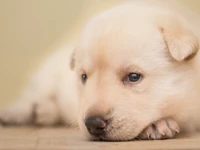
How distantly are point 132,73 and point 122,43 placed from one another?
0.14m

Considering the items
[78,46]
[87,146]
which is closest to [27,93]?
[78,46]

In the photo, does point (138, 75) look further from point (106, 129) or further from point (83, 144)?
point (83, 144)

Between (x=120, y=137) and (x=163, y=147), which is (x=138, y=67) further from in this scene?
(x=163, y=147)

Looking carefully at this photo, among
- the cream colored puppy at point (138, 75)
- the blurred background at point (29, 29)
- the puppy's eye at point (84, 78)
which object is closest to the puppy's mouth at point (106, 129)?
the cream colored puppy at point (138, 75)

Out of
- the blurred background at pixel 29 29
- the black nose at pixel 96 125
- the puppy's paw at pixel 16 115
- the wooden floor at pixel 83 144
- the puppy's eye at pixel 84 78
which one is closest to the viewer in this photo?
the wooden floor at pixel 83 144

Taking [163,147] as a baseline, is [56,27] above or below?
below

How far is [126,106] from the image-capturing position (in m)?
2.18

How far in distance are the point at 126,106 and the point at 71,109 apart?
926mm

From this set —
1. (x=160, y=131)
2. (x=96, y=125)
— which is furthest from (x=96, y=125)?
(x=160, y=131)

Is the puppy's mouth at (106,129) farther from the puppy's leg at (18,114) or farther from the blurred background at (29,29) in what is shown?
the blurred background at (29,29)

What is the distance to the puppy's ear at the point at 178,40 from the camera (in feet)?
7.38

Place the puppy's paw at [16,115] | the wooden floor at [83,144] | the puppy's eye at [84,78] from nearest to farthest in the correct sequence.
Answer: the wooden floor at [83,144], the puppy's eye at [84,78], the puppy's paw at [16,115]

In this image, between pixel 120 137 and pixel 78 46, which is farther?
pixel 78 46

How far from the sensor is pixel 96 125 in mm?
2139
